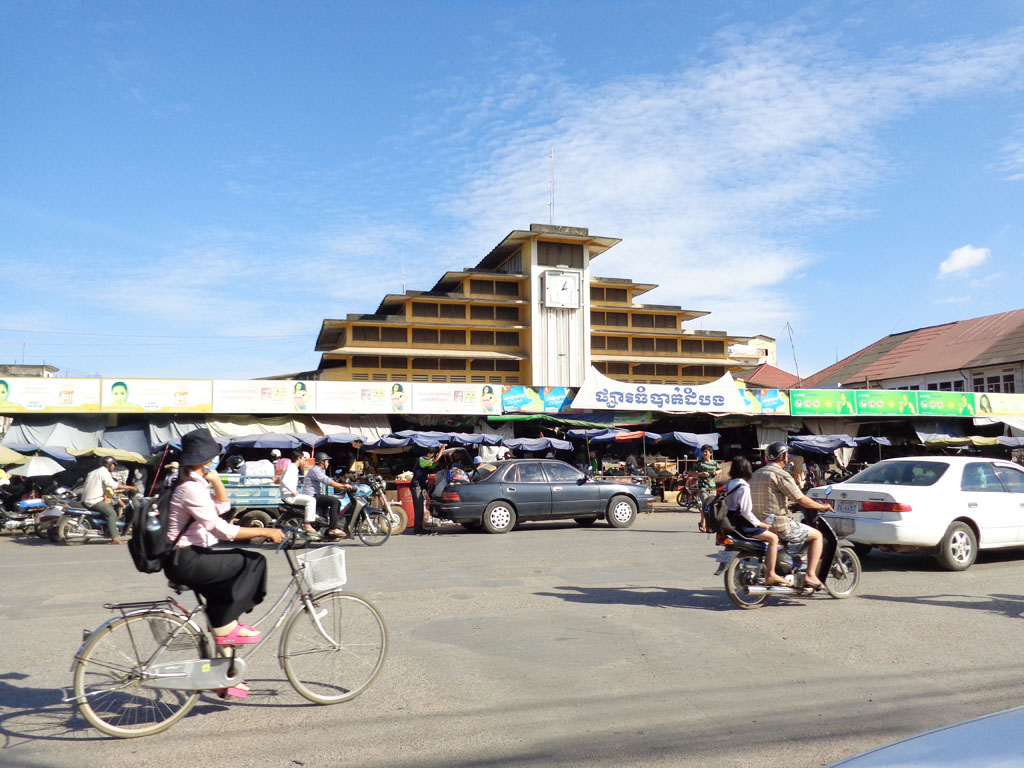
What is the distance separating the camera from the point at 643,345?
55.8 m

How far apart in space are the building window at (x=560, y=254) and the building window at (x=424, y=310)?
7.02 metres

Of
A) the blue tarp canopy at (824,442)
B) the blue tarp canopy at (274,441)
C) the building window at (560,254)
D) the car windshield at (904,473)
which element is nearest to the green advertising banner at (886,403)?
the blue tarp canopy at (824,442)

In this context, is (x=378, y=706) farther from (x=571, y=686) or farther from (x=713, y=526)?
(x=713, y=526)

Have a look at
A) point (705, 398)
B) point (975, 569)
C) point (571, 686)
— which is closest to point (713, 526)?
point (571, 686)

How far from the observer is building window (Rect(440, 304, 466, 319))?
51375mm

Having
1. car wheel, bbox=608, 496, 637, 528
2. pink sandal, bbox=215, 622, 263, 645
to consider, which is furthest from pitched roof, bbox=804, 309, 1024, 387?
pink sandal, bbox=215, 622, 263, 645

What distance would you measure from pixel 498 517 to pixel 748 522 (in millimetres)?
9483

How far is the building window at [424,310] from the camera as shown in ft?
166

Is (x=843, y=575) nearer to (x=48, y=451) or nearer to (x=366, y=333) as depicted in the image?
(x=48, y=451)

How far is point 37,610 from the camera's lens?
8812 mm

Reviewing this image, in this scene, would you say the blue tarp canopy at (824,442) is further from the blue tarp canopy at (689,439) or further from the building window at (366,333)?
the building window at (366,333)

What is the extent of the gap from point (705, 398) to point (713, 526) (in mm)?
22798

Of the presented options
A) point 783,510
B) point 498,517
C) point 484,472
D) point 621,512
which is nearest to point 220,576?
point 783,510

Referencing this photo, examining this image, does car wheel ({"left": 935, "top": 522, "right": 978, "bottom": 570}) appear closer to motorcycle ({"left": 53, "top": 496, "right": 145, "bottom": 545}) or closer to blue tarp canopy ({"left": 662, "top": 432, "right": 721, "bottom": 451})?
motorcycle ({"left": 53, "top": 496, "right": 145, "bottom": 545})
